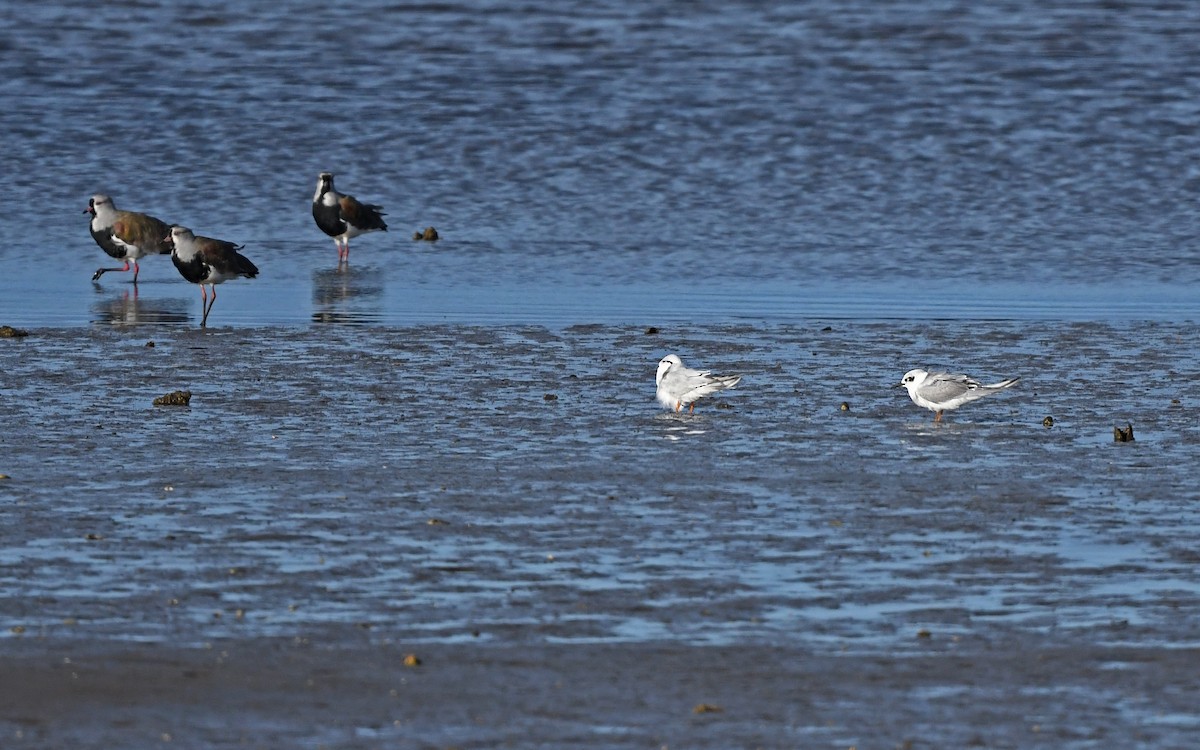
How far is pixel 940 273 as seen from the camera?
2395cm

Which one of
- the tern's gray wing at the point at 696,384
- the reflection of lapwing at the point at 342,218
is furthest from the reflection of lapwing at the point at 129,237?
the tern's gray wing at the point at 696,384

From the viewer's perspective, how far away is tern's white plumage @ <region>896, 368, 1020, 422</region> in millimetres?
14578

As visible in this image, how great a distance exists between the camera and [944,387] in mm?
14562

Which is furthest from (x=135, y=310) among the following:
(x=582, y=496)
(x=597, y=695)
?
(x=597, y=695)

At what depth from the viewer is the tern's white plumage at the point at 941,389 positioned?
1458 centimetres

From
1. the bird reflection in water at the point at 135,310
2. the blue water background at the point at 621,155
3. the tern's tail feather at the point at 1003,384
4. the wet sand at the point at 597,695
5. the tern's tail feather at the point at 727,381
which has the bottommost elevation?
the blue water background at the point at 621,155

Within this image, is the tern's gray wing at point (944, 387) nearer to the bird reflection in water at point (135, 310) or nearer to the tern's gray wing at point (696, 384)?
the tern's gray wing at point (696, 384)

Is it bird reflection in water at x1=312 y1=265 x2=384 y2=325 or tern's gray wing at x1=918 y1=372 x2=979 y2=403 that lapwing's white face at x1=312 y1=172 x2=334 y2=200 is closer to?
bird reflection in water at x1=312 y1=265 x2=384 y2=325

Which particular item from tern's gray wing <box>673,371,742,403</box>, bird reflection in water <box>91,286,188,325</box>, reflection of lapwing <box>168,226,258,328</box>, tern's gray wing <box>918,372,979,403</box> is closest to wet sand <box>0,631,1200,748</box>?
tern's gray wing <box>918,372,979,403</box>

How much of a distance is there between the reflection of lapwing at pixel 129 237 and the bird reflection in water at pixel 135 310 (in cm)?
96

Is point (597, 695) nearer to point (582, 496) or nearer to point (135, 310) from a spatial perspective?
point (582, 496)

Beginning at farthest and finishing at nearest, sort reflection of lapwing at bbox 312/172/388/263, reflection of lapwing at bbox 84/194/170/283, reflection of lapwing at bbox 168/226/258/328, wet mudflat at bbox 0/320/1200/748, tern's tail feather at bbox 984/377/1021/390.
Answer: reflection of lapwing at bbox 312/172/388/263, reflection of lapwing at bbox 84/194/170/283, reflection of lapwing at bbox 168/226/258/328, tern's tail feather at bbox 984/377/1021/390, wet mudflat at bbox 0/320/1200/748

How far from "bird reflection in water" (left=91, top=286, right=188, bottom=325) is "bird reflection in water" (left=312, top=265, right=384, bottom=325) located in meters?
1.35

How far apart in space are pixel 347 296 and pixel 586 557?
1193 centimetres
